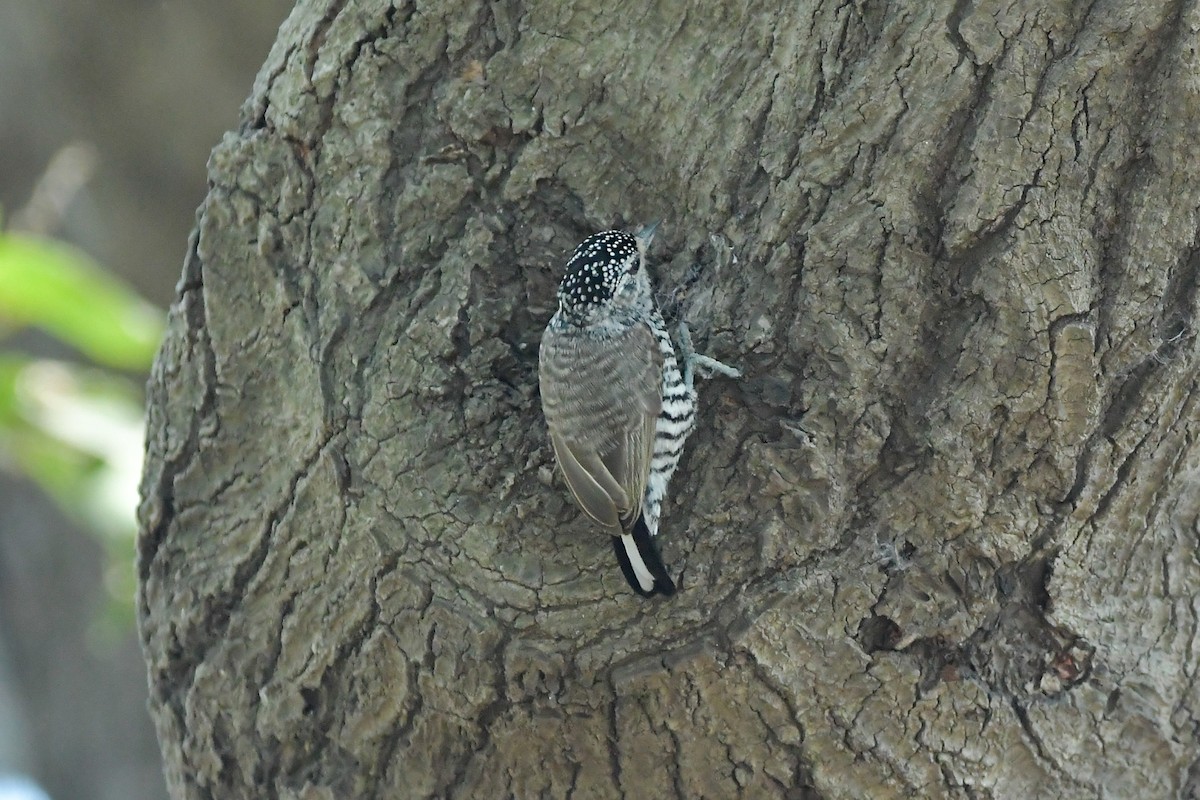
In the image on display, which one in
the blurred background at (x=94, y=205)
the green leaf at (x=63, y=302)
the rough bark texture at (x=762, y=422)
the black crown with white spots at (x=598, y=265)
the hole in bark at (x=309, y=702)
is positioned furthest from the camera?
the blurred background at (x=94, y=205)

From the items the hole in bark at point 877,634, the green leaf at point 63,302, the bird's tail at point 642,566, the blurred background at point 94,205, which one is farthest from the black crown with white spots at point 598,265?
the blurred background at point 94,205

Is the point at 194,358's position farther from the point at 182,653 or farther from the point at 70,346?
the point at 70,346

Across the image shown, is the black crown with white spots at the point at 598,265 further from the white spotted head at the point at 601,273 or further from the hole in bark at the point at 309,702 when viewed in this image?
the hole in bark at the point at 309,702

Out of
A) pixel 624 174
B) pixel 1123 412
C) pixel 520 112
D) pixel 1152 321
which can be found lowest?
pixel 1123 412

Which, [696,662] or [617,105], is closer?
[696,662]

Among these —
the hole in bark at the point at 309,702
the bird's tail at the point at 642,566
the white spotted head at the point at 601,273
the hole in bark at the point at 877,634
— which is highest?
the white spotted head at the point at 601,273

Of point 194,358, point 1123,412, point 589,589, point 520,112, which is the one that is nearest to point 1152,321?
point 1123,412

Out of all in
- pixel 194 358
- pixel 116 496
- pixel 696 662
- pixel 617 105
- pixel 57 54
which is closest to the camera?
pixel 696 662
